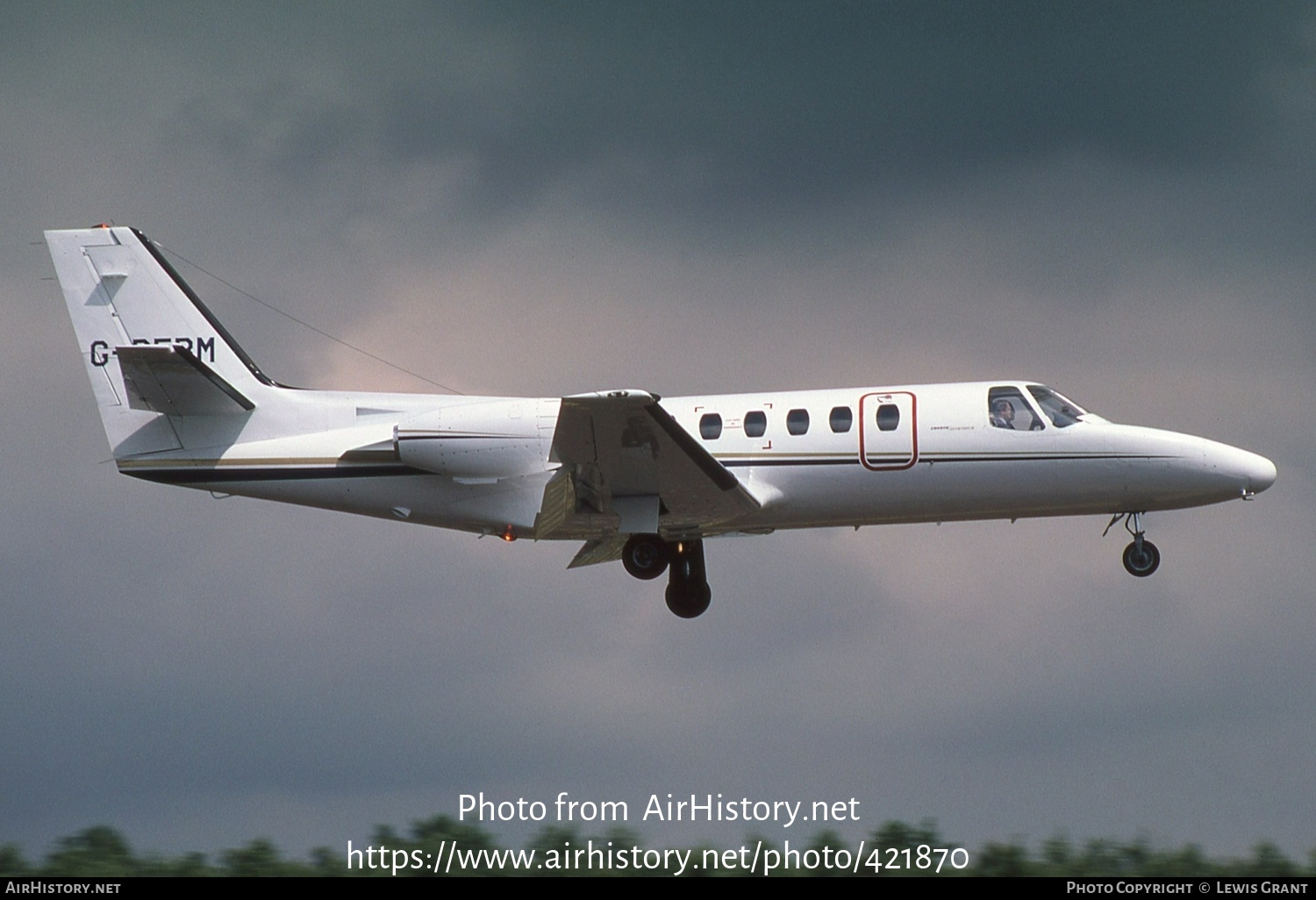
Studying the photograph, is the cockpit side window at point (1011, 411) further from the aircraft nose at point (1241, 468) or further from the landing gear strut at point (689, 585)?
the landing gear strut at point (689, 585)

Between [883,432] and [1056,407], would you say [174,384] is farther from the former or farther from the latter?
[1056,407]

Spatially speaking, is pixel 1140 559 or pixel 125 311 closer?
pixel 1140 559

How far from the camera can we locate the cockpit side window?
2073 cm

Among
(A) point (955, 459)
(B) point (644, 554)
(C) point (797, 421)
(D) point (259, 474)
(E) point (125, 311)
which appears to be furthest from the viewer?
(E) point (125, 311)

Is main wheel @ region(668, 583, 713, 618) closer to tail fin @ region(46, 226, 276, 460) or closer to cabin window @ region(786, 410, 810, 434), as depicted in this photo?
cabin window @ region(786, 410, 810, 434)

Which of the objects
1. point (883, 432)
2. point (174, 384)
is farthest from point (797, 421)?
point (174, 384)

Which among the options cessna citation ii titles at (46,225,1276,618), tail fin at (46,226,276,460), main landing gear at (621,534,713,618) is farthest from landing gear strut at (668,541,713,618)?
tail fin at (46,226,276,460)

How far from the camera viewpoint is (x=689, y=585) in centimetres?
2333

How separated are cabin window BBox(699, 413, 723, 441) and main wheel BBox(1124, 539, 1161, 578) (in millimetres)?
5607

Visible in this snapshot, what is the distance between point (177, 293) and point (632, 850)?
38.6ft

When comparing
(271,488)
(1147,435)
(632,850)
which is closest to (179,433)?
(271,488)

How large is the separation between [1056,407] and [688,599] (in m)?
5.89

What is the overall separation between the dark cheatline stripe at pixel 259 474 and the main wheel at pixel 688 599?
445cm

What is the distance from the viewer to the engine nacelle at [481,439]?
20.0 meters
